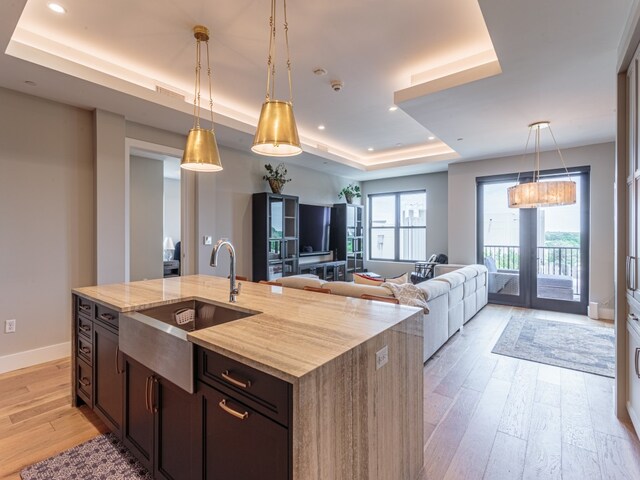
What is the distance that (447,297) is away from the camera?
3.72 metres

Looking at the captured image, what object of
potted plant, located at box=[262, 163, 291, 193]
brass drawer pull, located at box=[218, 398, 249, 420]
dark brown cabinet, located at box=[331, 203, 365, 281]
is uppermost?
potted plant, located at box=[262, 163, 291, 193]

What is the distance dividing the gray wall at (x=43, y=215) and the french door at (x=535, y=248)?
6.27 metres

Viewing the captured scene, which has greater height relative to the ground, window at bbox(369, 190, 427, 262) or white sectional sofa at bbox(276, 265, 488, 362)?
window at bbox(369, 190, 427, 262)

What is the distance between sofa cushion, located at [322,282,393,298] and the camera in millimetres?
2975

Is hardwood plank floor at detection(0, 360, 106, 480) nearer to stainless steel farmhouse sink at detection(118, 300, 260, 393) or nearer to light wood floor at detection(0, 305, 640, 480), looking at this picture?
light wood floor at detection(0, 305, 640, 480)

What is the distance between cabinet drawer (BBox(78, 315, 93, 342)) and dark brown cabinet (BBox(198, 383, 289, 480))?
1409mm

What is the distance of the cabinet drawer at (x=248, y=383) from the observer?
1.07 m

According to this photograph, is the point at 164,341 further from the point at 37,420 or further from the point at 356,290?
the point at 356,290

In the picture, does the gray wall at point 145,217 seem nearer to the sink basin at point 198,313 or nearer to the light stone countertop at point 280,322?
the light stone countertop at point 280,322

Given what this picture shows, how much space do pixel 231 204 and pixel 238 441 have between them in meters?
4.34

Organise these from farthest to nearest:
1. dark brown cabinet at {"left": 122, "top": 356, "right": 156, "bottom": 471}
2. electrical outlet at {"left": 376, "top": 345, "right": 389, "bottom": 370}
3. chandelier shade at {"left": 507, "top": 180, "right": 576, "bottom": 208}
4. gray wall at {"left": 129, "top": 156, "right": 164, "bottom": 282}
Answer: gray wall at {"left": 129, "top": 156, "right": 164, "bottom": 282} < chandelier shade at {"left": 507, "top": 180, "right": 576, "bottom": 208} < dark brown cabinet at {"left": 122, "top": 356, "right": 156, "bottom": 471} < electrical outlet at {"left": 376, "top": 345, "right": 389, "bottom": 370}

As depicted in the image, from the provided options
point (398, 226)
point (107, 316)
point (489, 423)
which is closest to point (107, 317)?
point (107, 316)

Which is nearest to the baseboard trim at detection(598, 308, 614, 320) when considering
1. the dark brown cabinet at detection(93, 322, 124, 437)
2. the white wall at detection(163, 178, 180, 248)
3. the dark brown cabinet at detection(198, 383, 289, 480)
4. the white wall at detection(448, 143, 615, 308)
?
the white wall at detection(448, 143, 615, 308)

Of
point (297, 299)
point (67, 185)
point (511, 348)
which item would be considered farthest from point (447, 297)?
point (67, 185)
